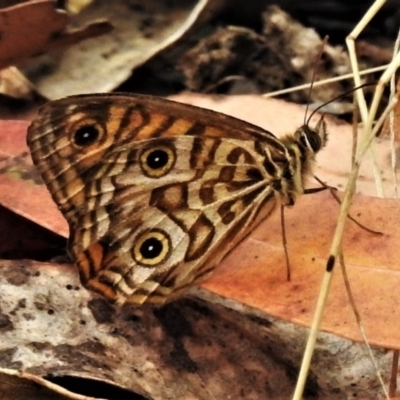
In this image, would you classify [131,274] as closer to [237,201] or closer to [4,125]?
[237,201]

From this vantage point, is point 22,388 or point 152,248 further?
point 152,248

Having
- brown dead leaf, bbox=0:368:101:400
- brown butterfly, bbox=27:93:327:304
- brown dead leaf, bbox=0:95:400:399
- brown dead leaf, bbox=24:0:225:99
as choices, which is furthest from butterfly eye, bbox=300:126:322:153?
brown dead leaf, bbox=24:0:225:99

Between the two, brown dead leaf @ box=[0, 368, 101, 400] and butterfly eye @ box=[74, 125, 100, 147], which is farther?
butterfly eye @ box=[74, 125, 100, 147]

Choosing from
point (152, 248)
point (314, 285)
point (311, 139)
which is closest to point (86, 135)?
point (152, 248)

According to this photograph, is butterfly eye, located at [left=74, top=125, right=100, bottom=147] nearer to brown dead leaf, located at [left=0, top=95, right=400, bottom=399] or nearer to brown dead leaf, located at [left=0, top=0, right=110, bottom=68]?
brown dead leaf, located at [left=0, top=95, right=400, bottom=399]

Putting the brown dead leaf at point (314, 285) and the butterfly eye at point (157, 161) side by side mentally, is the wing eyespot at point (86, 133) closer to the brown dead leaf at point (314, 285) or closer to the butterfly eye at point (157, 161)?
the butterfly eye at point (157, 161)

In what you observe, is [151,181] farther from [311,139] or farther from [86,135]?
[311,139]

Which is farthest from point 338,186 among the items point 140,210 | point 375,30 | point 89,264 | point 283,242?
point 375,30

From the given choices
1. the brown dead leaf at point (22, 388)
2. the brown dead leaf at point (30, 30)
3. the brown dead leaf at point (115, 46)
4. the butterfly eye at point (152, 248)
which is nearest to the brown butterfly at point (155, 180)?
the butterfly eye at point (152, 248)
